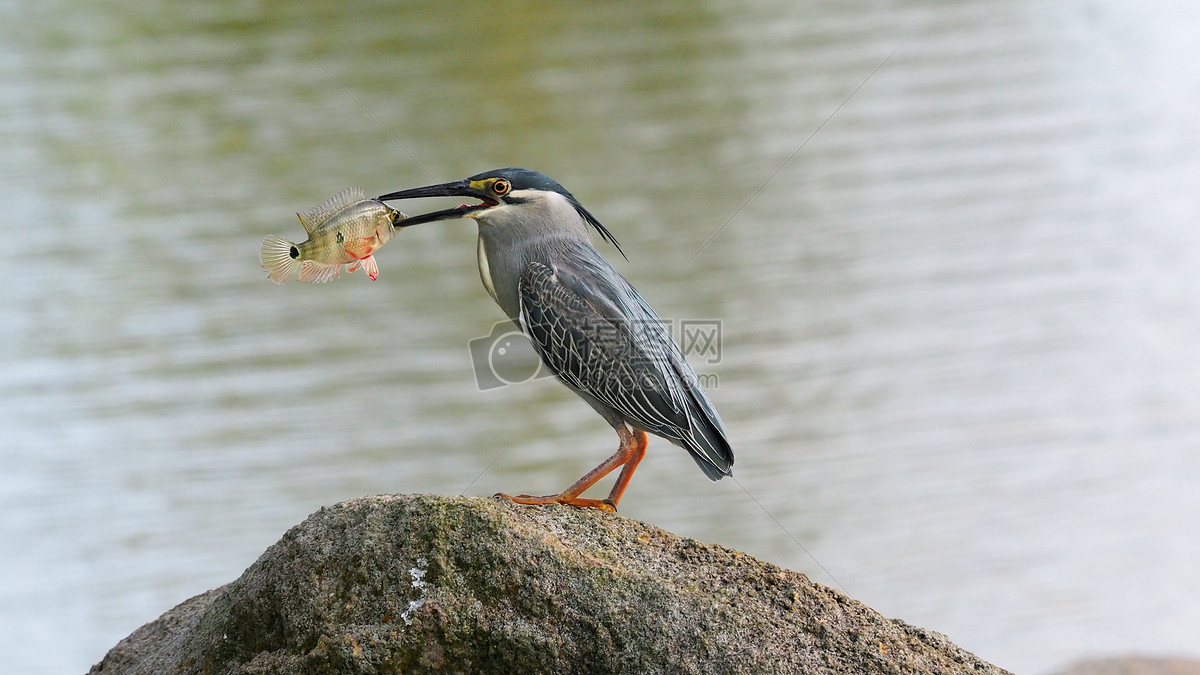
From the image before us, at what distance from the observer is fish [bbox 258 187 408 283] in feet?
13.7

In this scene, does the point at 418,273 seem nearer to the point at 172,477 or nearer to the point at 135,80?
the point at 172,477

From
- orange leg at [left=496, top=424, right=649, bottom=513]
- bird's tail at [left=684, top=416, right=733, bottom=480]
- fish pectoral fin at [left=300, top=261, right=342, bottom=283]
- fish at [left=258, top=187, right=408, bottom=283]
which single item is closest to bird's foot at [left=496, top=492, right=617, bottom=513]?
orange leg at [left=496, top=424, right=649, bottom=513]

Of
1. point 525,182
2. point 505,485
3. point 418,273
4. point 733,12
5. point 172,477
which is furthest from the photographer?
point 733,12

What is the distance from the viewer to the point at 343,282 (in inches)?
405

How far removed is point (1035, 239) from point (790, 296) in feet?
7.98

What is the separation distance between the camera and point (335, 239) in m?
4.19

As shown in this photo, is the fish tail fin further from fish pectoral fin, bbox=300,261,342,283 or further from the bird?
the bird

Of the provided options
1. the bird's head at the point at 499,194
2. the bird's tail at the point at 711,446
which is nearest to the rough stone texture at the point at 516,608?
the bird's tail at the point at 711,446

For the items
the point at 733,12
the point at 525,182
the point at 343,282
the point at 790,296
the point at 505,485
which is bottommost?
the point at 525,182

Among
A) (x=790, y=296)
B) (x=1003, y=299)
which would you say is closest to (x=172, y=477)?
(x=790, y=296)

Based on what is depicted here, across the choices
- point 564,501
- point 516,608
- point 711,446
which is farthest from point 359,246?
point 516,608

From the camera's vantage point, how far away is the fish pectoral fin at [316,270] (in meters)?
4.27

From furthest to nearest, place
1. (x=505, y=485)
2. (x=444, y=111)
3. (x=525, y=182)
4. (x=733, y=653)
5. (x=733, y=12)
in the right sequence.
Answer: (x=733, y=12) < (x=444, y=111) < (x=505, y=485) < (x=525, y=182) < (x=733, y=653)

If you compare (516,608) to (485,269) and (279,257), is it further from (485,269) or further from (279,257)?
(279,257)
